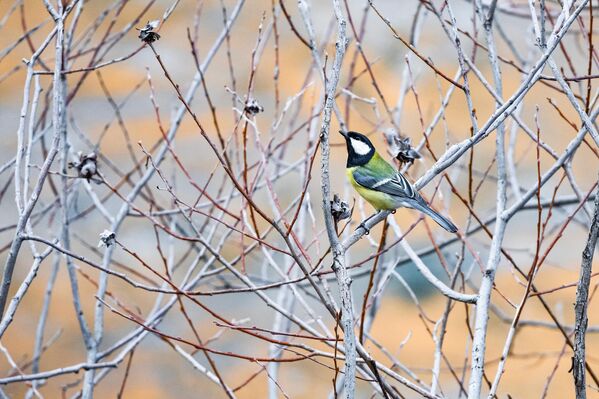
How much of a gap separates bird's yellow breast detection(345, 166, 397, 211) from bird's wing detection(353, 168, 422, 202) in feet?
0.05

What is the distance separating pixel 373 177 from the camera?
4.36 metres

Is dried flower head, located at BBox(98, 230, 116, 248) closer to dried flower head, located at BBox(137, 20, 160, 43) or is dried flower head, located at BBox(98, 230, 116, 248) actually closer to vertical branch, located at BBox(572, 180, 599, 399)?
dried flower head, located at BBox(137, 20, 160, 43)

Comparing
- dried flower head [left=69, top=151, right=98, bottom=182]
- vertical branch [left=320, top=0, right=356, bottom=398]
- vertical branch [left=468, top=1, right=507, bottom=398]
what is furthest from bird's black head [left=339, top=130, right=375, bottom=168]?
vertical branch [left=320, top=0, right=356, bottom=398]

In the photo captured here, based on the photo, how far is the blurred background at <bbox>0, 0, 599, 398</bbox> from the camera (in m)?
4.10

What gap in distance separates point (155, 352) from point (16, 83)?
1753 mm

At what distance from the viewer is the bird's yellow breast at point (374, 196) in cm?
414

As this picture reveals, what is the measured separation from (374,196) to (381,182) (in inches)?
3.5

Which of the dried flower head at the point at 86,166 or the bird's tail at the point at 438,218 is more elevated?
the bird's tail at the point at 438,218

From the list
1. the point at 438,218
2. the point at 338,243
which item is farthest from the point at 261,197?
the point at 338,243

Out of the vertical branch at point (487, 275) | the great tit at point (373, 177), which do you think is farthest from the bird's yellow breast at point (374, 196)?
the vertical branch at point (487, 275)

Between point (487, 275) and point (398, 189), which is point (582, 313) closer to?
point (487, 275)

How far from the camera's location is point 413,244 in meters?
4.73

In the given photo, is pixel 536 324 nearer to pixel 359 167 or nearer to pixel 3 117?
pixel 359 167

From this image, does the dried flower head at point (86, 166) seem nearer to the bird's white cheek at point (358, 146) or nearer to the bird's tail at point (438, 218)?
the bird's tail at point (438, 218)
